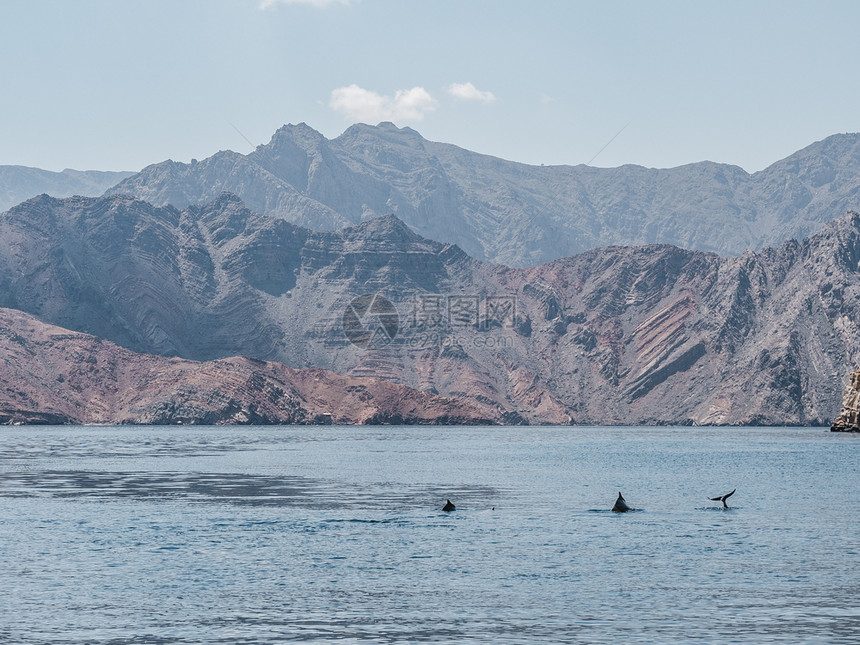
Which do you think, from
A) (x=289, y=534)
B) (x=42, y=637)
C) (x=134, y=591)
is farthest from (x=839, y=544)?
(x=42, y=637)

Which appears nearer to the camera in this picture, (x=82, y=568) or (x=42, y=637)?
(x=42, y=637)

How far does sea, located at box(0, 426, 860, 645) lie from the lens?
43469 millimetres

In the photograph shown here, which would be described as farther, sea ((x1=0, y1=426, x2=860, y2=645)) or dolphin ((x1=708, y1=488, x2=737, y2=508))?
dolphin ((x1=708, y1=488, x2=737, y2=508))

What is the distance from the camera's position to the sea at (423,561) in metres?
43.5

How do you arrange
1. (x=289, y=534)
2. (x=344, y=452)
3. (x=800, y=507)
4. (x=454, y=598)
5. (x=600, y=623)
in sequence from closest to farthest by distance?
(x=600, y=623) < (x=454, y=598) < (x=289, y=534) < (x=800, y=507) < (x=344, y=452)

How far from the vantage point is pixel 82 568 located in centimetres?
5744

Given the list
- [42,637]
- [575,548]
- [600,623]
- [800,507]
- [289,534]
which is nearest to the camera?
[42,637]

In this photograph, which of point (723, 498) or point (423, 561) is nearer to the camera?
point (423, 561)

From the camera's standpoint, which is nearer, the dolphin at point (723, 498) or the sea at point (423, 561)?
the sea at point (423, 561)

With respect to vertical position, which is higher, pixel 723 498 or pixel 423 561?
pixel 723 498

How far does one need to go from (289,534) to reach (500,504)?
25765mm

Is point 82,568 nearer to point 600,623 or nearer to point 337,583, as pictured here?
point 337,583

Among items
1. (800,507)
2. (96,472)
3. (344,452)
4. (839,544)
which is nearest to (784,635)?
(839,544)

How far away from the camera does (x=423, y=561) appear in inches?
2383
